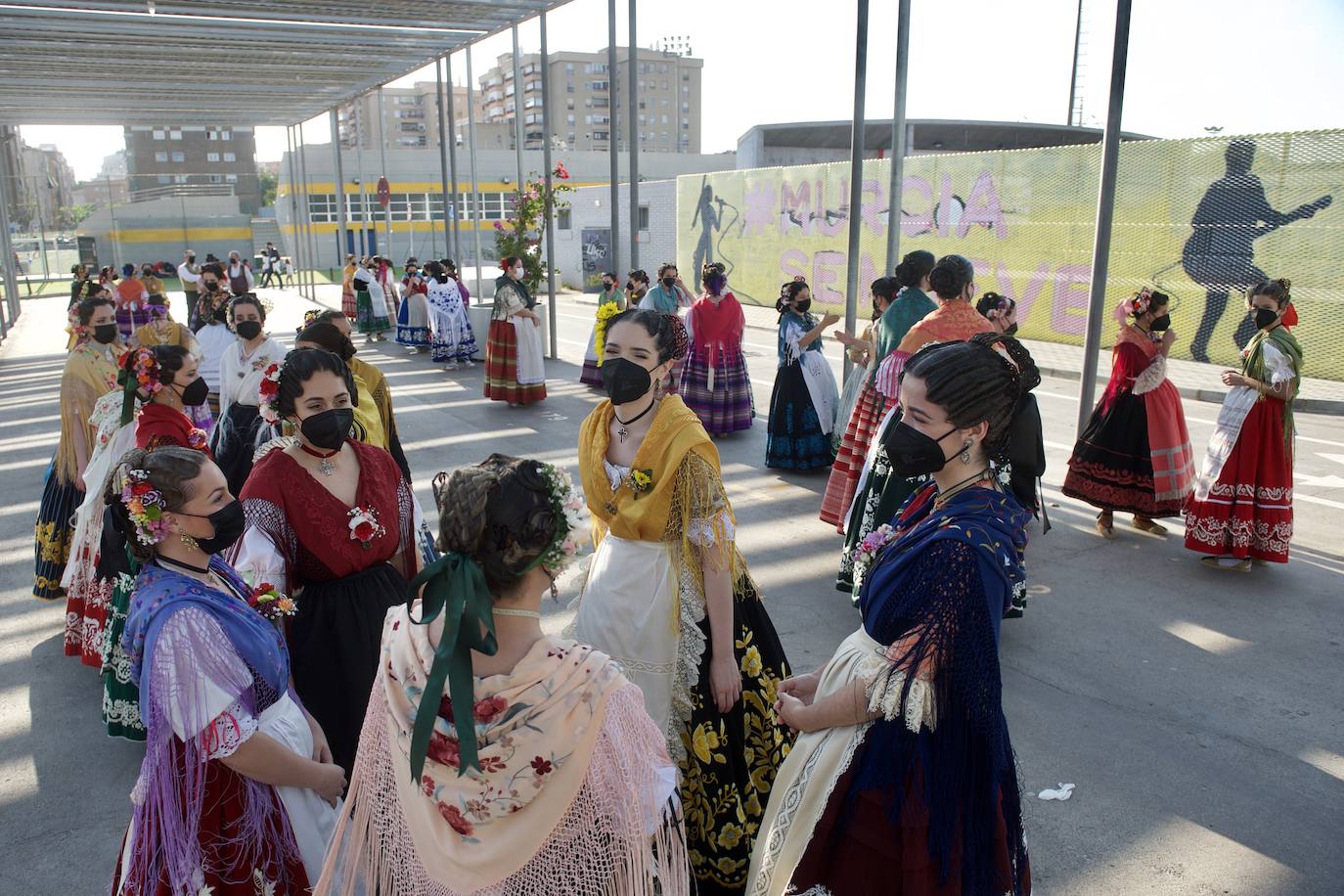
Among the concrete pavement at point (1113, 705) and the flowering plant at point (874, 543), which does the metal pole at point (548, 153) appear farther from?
the flowering plant at point (874, 543)

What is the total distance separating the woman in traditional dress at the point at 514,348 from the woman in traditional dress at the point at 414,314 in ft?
17.2

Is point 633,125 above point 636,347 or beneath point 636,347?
above

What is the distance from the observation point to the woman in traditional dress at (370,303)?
726 inches

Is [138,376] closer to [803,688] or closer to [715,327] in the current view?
[803,688]

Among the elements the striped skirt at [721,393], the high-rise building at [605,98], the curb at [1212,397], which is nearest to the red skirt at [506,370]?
the striped skirt at [721,393]

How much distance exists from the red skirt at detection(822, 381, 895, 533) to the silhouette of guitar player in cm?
940

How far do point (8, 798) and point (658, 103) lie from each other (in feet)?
385

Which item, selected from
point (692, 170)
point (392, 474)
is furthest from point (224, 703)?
point (692, 170)

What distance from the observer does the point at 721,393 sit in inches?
378

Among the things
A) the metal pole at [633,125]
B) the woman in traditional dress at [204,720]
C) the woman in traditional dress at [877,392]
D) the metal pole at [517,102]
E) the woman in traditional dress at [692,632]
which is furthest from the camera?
the metal pole at [517,102]

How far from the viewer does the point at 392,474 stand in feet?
10.2

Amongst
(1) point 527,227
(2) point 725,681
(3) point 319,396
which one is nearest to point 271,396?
(3) point 319,396

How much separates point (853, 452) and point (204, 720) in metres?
4.80

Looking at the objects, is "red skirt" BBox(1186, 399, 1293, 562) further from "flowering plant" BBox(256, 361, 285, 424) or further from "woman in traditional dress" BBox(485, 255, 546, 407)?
"woman in traditional dress" BBox(485, 255, 546, 407)
